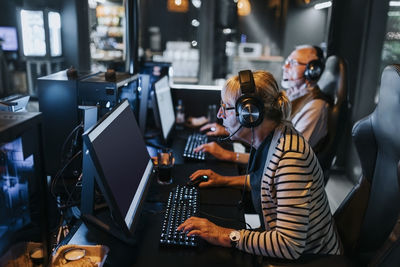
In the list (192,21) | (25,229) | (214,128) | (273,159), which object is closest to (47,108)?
(25,229)

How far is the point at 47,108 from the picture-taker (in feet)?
5.28

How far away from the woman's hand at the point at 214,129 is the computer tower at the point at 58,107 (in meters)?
1.17

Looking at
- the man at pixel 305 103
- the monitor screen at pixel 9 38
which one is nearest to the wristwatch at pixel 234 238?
the man at pixel 305 103

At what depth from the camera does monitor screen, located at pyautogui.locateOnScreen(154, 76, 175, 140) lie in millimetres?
2312

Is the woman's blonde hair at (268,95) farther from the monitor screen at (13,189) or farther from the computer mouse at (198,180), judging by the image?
the monitor screen at (13,189)

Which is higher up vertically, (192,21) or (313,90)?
(192,21)

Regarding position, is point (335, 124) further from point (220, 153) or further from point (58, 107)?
point (58, 107)

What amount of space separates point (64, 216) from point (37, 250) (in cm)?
47

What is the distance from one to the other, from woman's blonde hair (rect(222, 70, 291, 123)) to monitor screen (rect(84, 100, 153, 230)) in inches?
15.5

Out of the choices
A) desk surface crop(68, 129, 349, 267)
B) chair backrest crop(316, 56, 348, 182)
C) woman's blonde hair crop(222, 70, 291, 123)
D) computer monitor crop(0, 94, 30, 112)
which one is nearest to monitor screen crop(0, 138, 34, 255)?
desk surface crop(68, 129, 349, 267)

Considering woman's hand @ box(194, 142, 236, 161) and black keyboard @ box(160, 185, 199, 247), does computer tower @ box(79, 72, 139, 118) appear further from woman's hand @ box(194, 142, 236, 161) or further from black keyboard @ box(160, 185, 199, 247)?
woman's hand @ box(194, 142, 236, 161)

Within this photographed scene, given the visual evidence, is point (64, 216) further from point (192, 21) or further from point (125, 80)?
point (192, 21)

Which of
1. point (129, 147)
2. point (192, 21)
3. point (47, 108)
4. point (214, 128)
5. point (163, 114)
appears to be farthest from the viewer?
point (192, 21)

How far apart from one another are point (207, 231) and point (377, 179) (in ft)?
1.96
